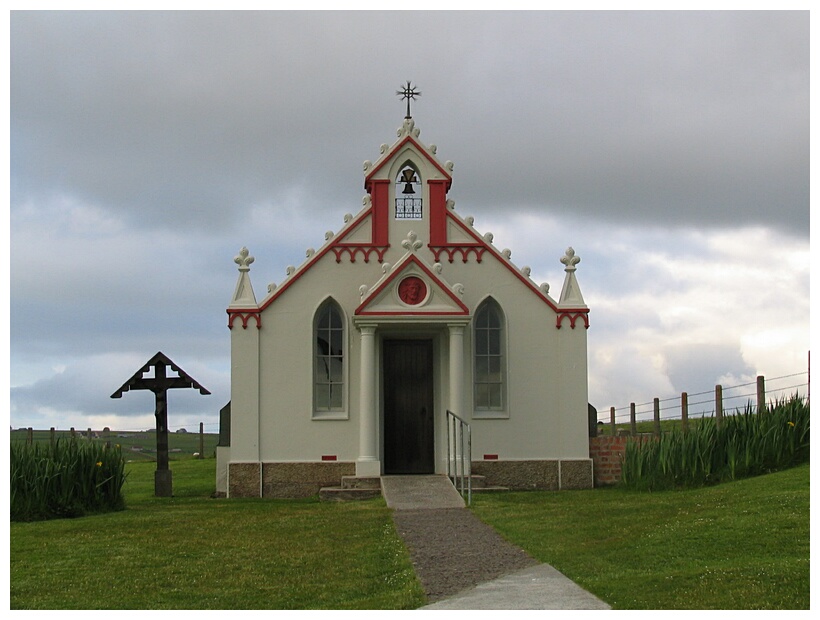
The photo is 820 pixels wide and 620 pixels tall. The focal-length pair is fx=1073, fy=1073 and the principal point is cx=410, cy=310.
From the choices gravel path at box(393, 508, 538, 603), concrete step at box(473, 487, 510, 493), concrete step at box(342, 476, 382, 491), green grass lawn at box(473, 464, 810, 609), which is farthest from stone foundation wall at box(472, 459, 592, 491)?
gravel path at box(393, 508, 538, 603)

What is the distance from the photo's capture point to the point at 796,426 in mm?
19688

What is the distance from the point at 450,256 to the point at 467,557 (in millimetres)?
11059

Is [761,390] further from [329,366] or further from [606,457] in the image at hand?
[329,366]

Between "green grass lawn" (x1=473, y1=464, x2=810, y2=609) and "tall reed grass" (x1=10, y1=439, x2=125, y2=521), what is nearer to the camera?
"green grass lawn" (x1=473, y1=464, x2=810, y2=609)

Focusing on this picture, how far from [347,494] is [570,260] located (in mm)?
6750

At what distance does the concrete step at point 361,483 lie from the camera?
20500mm

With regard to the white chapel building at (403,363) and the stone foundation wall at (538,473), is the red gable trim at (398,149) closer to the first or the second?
the white chapel building at (403,363)

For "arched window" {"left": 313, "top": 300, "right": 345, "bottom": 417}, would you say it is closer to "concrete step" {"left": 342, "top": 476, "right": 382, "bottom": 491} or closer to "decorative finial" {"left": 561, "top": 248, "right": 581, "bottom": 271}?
"concrete step" {"left": 342, "top": 476, "right": 382, "bottom": 491}

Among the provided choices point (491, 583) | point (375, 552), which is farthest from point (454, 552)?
point (491, 583)

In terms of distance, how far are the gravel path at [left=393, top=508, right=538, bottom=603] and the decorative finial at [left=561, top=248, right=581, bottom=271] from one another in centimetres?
757

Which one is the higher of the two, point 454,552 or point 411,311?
point 411,311

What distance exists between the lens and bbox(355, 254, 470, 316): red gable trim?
2091cm

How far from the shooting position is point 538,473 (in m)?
22.0
